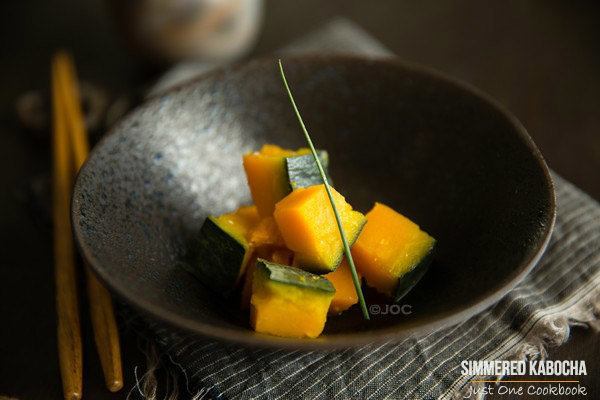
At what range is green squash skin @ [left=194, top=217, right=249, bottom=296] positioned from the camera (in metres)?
1.23

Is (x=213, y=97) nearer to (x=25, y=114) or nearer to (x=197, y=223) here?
(x=197, y=223)

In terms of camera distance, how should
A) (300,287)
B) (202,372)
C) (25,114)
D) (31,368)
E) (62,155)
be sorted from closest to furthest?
(300,287), (202,372), (31,368), (62,155), (25,114)

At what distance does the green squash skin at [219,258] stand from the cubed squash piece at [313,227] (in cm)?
10

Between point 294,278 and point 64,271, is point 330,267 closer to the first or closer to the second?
point 294,278

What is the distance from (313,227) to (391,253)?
0.18 m

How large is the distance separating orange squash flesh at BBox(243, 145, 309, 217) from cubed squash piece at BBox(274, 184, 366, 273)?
76mm

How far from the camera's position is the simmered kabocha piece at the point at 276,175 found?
4.16 ft

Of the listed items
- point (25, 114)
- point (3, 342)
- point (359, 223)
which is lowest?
point (3, 342)

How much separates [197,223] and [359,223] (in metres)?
0.45

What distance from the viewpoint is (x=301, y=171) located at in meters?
1.27

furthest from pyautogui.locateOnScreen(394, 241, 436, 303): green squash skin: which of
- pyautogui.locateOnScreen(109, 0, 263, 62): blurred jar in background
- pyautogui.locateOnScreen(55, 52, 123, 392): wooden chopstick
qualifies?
pyautogui.locateOnScreen(109, 0, 263, 62): blurred jar in background

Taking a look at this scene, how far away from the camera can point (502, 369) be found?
1237mm

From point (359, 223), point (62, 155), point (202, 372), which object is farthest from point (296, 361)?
point (62, 155)

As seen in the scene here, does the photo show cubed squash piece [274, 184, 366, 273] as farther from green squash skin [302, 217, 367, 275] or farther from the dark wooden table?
the dark wooden table
